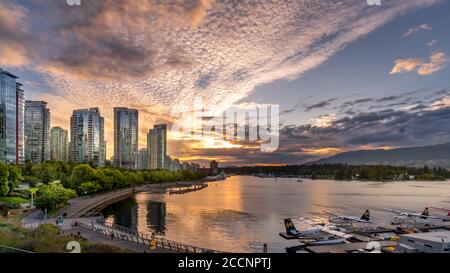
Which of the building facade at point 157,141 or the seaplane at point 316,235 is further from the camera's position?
the seaplane at point 316,235

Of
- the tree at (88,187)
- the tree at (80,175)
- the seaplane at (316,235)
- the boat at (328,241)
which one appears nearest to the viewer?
the boat at (328,241)

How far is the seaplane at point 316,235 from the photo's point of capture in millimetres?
15965

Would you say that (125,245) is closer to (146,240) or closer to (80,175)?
(146,240)

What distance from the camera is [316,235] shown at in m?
17.4

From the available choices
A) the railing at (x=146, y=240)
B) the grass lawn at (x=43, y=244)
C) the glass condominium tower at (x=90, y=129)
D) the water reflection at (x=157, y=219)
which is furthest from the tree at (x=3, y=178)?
the grass lawn at (x=43, y=244)

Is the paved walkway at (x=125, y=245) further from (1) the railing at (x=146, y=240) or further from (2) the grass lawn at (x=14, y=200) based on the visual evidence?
(2) the grass lawn at (x=14, y=200)

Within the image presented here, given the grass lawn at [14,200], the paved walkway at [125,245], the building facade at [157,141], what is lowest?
the grass lawn at [14,200]

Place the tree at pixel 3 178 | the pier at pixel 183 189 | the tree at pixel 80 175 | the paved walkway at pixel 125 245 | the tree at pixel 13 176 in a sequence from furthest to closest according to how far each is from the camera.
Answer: the pier at pixel 183 189 < the tree at pixel 80 175 < the tree at pixel 13 176 < the tree at pixel 3 178 < the paved walkway at pixel 125 245

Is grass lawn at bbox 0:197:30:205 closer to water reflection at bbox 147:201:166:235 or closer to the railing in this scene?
the railing

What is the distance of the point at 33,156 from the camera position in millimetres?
36281

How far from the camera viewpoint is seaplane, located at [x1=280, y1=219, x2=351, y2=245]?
15965 mm

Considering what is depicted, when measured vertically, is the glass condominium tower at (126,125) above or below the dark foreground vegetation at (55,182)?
above
